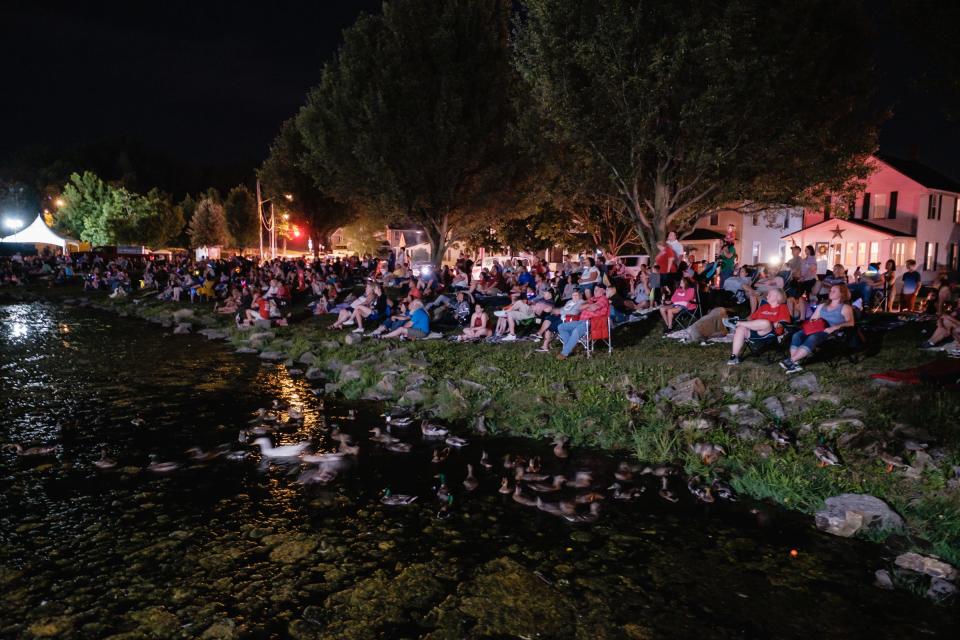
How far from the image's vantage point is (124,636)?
14.6 feet

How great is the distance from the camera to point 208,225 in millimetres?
80500

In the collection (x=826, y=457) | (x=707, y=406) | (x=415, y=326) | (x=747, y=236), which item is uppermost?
(x=747, y=236)

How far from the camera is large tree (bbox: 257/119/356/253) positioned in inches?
1807

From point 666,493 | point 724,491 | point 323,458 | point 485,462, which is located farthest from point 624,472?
point 323,458

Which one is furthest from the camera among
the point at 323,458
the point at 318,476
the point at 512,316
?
the point at 512,316

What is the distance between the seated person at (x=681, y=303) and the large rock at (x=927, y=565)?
340 inches

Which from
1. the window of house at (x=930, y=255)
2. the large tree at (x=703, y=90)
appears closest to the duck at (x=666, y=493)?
the large tree at (x=703, y=90)

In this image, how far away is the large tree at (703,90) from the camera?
16016 millimetres

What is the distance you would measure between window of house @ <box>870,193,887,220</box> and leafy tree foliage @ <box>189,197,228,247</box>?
232ft

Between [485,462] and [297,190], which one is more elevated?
[297,190]

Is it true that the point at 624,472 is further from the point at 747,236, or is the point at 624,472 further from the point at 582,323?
the point at 747,236

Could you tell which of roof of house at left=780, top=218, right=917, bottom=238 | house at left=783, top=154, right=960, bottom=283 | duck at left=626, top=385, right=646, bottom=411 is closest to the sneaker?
duck at left=626, top=385, right=646, bottom=411

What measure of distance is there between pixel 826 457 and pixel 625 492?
2.35 m

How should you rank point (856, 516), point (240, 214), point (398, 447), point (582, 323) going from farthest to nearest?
point (240, 214) < point (582, 323) < point (398, 447) < point (856, 516)
